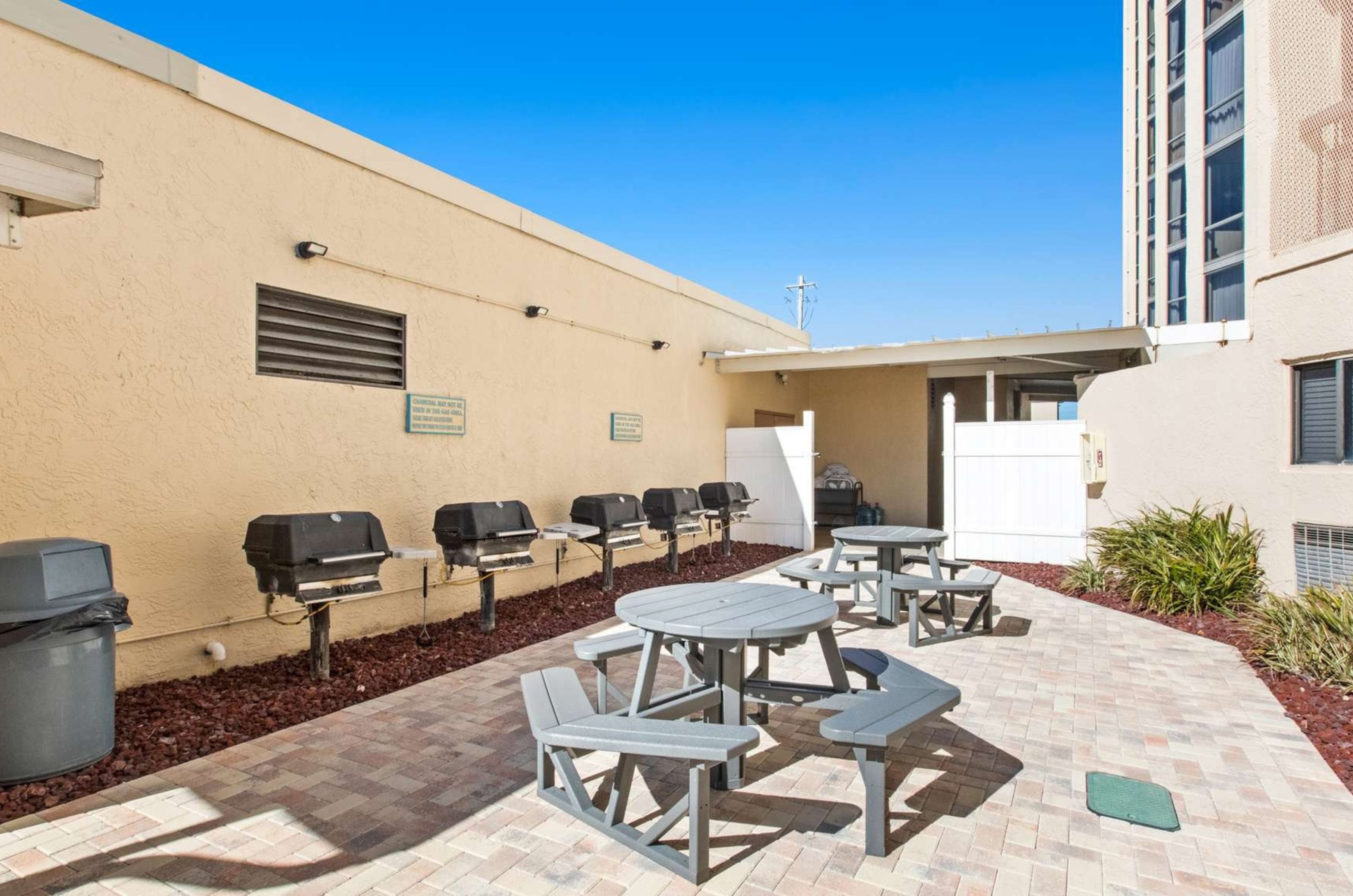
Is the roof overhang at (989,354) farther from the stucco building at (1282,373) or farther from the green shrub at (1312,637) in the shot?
the green shrub at (1312,637)

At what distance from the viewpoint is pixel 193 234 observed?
179 inches

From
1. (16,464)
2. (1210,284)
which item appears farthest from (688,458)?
(1210,284)

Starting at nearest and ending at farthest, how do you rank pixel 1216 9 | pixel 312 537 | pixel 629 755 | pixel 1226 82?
1. pixel 629 755
2. pixel 312 537
3. pixel 1226 82
4. pixel 1216 9

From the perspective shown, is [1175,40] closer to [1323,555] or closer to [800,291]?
[800,291]

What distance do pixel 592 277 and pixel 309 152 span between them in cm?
369

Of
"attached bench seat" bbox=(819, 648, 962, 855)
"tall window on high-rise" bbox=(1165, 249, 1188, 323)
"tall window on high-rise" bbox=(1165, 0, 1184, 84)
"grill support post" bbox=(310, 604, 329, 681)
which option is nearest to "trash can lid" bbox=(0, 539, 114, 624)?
"grill support post" bbox=(310, 604, 329, 681)

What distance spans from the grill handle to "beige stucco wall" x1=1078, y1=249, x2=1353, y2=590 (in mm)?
6919

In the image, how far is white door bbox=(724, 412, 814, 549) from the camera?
1074cm

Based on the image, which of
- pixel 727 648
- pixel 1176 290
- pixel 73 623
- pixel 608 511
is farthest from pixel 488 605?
pixel 1176 290

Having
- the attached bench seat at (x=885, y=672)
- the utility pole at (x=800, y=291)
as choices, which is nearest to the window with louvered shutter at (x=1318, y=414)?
the attached bench seat at (x=885, y=672)

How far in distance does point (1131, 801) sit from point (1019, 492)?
21.9 ft

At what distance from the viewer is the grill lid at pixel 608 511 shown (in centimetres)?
715

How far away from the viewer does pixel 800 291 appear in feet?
92.2

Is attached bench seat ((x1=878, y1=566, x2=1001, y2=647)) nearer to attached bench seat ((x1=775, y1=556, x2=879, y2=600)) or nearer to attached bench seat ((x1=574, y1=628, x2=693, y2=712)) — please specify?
attached bench seat ((x1=775, y1=556, x2=879, y2=600))
